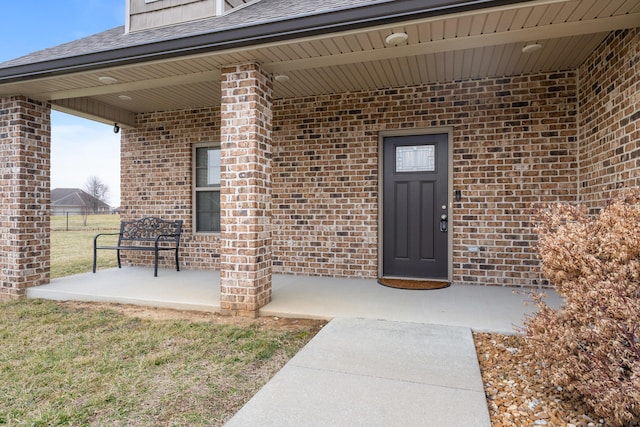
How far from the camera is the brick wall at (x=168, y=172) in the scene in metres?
6.07

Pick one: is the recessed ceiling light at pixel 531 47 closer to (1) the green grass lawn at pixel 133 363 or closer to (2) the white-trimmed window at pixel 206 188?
(1) the green grass lawn at pixel 133 363

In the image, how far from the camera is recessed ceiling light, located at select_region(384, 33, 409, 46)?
3.06 meters

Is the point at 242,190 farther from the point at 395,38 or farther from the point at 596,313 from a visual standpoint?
A: the point at 596,313

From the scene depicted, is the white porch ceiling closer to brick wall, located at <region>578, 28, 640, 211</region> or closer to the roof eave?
the roof eave

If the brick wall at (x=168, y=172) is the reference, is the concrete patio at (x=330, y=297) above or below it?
below

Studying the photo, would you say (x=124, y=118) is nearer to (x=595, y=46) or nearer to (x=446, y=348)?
(x=446, y=348)

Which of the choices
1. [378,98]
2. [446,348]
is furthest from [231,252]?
[378,98]

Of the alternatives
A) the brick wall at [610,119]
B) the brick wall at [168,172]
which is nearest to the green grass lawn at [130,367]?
the brick wall at [168,172]

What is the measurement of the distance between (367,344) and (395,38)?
2.54 metres

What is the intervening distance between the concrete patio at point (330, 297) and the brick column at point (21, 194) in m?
0.30

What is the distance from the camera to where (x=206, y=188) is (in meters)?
6.16

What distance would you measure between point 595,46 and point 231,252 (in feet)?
14.0

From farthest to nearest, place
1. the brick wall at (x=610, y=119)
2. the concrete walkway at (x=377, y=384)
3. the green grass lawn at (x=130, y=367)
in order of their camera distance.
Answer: the brick wall at (x=610, y=119), the green grass lawn at (x=130, y=367), the concrete walkway at (x=377, y=384)

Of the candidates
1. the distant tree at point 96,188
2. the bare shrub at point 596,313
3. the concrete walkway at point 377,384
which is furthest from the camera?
the distant tree at point 96,188
